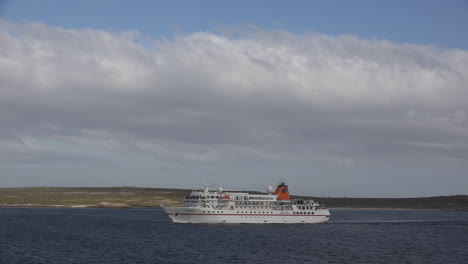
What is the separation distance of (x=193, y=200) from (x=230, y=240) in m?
29.8

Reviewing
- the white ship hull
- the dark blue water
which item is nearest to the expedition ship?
the white ship hull

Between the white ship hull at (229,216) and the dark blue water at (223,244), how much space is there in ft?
9.85

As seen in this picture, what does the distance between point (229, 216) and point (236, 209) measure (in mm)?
2482

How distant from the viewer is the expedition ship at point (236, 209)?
111750 mm

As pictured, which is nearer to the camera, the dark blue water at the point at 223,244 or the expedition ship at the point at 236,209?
the dark blue water at the point at 223,244

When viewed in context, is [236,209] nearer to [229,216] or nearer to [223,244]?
[229,216]

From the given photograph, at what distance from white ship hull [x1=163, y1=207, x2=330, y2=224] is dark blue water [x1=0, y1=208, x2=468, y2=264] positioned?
300cm

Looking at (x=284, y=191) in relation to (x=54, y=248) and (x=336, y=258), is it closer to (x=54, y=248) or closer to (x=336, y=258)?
(x=336, y=258)

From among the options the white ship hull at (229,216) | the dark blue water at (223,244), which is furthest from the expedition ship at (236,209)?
the dark blue water at (223,244)

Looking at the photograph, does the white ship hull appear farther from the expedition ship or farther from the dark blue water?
the dark blue water

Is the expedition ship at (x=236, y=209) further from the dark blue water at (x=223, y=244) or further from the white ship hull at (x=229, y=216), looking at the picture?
the dark blue water at (x=223, y=244)

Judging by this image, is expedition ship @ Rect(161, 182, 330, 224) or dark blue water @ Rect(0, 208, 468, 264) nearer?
dark blue water @ Rect(0, 208, 468, 264)

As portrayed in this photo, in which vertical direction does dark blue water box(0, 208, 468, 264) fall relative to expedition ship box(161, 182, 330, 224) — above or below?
below

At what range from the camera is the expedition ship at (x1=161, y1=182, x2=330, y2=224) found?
111750mm
